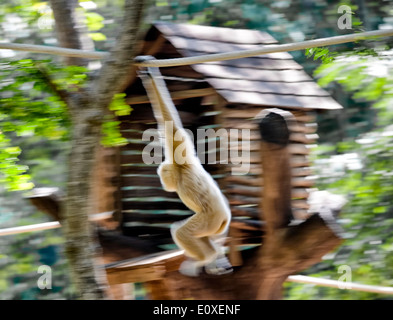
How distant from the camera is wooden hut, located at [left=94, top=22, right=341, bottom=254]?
128 inches

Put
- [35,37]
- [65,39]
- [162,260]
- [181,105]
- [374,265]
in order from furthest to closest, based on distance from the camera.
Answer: [35,37] → [374,265] → [181,105] → [65,39] → [162,260]

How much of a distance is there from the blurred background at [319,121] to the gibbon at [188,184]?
16.6 inches

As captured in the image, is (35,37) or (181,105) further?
(35,37)

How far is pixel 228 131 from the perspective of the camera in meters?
→ 3.24

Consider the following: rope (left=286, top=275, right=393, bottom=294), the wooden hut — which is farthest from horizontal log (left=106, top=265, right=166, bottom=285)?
rope (left=286, top=275, right=393, bottom=294)

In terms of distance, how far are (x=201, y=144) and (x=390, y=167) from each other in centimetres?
138

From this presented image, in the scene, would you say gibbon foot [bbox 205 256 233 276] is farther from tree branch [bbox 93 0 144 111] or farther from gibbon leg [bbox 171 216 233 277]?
tree branch [bbox 93 0 144 111]

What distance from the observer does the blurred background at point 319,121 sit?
2.98m

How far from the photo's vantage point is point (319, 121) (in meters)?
6.38

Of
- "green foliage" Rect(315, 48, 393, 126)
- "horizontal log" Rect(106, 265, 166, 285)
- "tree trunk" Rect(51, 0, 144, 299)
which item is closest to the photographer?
"tree trunk" Rect(51, 0, 144, 299)

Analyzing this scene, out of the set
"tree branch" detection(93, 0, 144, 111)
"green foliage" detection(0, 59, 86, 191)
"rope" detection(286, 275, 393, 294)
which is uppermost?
"tree branch" detection(93, 0, 144, 111)

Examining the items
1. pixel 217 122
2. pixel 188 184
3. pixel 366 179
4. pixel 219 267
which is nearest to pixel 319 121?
pixel 366 179
